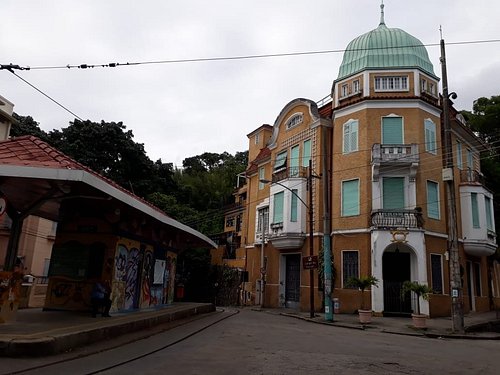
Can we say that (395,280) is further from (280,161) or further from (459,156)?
(280,161)

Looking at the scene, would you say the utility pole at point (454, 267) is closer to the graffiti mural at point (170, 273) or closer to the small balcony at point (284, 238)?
the small balcony at point (284, 238)

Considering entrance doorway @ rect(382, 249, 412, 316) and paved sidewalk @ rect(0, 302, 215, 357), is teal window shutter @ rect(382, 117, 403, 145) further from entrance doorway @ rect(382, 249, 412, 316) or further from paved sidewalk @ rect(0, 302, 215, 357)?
paved sidewalk @ rect(0, 302, 215, 357)

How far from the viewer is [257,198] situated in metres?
37.0

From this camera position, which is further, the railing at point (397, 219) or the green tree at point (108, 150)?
the green tree at point (108, 150)

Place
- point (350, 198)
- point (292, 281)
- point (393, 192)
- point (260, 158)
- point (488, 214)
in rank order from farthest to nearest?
point (260, 158) < point (292, 281) < point (488, 214) < point (350, 198) < point (393, 192)

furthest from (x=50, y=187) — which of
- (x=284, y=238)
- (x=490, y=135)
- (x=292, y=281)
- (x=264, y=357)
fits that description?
(x=490, y=135)

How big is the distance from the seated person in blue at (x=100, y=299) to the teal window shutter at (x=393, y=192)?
1726 centimetres

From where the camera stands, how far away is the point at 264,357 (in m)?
9.62

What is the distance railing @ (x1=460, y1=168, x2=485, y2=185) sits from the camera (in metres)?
29.6

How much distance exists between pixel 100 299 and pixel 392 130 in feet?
64.3

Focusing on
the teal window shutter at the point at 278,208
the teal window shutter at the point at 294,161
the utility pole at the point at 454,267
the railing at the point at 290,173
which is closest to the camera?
the utility pole at the point at 454,267

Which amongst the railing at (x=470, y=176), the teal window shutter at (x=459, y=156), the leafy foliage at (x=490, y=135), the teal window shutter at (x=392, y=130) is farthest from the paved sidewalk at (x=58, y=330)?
the leafy foliage at (x=490, y=135)

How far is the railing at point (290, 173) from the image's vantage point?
3033 centimetres

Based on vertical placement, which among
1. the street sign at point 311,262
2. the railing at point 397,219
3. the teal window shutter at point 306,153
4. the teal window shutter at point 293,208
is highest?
the teal window shutter at point 306,153
